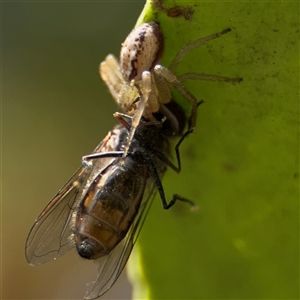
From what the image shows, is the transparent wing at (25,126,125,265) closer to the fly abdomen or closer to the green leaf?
the fly abdomen

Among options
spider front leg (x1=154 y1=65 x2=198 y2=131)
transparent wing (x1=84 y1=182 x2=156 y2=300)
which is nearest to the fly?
transparent wing (x1=84 y1=182 x2=156 y2=300)

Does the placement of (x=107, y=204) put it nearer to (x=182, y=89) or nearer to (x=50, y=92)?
(x=182, y=89)

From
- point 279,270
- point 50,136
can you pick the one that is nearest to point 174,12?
point 279,270

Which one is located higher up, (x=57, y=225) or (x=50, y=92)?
(x=57, y=225)

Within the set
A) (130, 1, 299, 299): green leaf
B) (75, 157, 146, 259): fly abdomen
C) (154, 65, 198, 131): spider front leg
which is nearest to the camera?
(130, 1, 299, 299): green leaf

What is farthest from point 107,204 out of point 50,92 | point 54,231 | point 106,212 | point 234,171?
point 50,92

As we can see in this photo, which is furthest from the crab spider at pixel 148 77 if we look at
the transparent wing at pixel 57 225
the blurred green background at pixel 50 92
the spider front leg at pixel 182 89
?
the blurred green background at pixel 50 92
